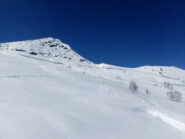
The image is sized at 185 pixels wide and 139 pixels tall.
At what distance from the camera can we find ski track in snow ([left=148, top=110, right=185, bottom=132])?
876 cm

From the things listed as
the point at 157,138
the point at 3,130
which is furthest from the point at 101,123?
the point at 3,130

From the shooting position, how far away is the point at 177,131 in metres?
8.22

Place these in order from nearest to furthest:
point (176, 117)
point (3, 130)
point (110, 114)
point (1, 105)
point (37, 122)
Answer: point (3, 130), point (37, 122), point (1, 105), point (110, 114), point (176, 117)

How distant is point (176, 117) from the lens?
997cm

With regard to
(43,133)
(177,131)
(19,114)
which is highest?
(19,114)

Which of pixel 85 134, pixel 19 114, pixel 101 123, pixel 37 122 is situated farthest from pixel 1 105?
pixel 101 123

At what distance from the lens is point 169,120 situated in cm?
959

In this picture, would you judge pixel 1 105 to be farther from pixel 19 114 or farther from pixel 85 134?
pixel 85 134

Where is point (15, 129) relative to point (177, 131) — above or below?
above

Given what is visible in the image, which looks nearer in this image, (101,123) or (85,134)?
(85,134)

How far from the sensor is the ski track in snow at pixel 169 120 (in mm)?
8761

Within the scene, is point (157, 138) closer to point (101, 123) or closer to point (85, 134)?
point (101, 123)

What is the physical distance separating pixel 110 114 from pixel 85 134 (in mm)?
3155

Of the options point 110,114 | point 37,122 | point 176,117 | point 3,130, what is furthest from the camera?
point 176,117
